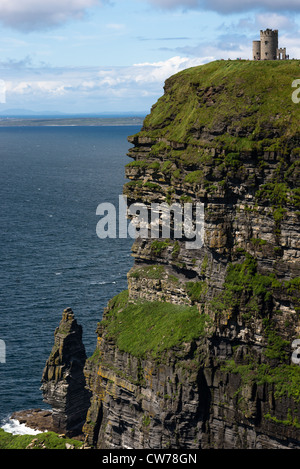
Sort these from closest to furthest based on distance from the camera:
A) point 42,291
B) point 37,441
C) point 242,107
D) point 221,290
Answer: point 242,107
point 221,290
point 37,441
point 42,291

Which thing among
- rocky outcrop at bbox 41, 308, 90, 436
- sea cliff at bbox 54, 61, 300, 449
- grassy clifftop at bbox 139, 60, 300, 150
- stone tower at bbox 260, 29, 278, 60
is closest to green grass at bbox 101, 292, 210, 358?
sea cliff at bbox 54, 61, 300, 449

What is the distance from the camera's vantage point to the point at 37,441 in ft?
316

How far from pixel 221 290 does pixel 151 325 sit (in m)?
12.4

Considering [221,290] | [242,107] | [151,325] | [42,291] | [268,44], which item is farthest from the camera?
[42,291]

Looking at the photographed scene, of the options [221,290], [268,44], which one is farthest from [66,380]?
[268,44]

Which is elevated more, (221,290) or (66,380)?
(221,290)

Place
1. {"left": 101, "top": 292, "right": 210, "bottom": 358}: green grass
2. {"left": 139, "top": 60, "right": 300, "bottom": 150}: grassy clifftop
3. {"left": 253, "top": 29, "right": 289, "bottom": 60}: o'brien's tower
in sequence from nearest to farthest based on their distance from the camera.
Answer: {"left": 139, "top": 60, "right": 300, "bottom": 150}: grassy clifftop → {"left": 101, "top": 292, "right": 210, "bottom": 358}: green grass → {"left": 253, "top": 29, "right": 289, "bottom": 60}: o'brien's tower

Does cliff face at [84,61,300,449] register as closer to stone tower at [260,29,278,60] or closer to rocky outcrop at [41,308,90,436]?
stone tower at [260,29,278,60]

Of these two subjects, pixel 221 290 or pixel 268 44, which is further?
pixel 268 44

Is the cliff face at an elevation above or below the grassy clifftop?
below

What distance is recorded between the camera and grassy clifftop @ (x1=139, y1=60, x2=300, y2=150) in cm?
7450

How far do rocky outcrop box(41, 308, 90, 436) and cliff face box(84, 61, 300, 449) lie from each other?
66.2ft

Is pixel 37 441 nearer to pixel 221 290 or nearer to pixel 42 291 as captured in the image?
pixel 221 290

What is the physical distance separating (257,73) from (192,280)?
24202 millimetres
